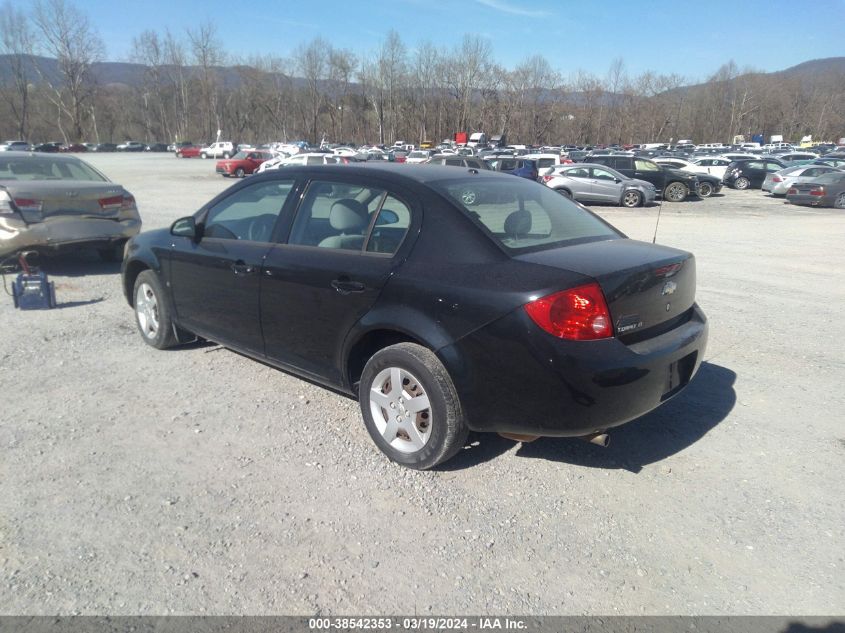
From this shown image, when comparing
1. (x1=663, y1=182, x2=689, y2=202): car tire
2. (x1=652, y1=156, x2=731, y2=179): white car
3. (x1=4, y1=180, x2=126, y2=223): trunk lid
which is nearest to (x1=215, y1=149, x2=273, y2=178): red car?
(x1=652, y1=156, x2=731, y2=179): white car

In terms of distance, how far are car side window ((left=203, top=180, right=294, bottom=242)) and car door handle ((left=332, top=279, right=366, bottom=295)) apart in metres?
0.85

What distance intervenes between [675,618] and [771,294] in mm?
6637

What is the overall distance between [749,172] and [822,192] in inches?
338

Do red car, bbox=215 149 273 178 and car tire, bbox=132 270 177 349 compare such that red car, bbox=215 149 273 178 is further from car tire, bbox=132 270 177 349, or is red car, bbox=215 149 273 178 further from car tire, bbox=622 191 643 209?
car tire, bbox=132 270 177 349

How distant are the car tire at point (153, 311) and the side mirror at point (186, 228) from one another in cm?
57

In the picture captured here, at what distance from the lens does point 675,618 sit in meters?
2.36

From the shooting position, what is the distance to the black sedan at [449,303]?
114 inches

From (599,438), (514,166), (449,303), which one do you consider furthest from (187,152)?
(599,438)

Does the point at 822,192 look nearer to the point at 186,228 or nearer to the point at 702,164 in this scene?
the point at 702,164

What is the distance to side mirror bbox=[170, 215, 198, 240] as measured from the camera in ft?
15.2

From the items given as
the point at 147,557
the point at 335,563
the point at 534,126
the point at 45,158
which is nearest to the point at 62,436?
the point at 147,557

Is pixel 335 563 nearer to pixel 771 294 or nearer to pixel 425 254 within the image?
pixel 425 254

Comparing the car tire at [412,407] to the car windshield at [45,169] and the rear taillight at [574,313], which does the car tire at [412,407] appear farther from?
the car windshield at [45,169]

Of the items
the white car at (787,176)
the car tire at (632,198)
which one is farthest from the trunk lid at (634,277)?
the white car at (787,176)
